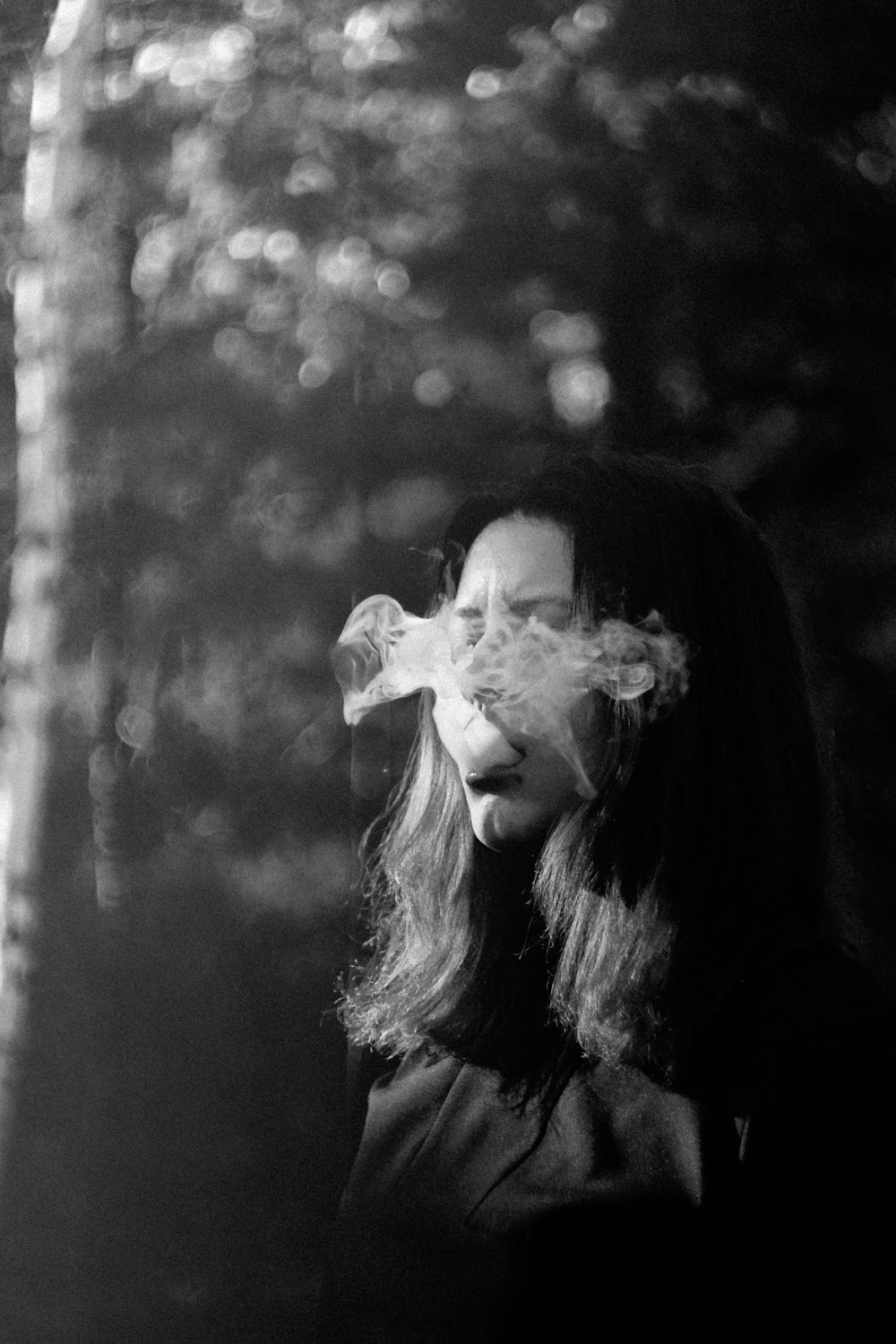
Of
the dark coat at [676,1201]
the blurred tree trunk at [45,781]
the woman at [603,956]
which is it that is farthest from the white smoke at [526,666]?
the blurred tree trunk at [45,781]

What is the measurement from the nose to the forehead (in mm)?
114

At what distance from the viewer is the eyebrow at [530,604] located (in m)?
1.05

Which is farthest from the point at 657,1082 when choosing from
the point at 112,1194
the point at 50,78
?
the point at 50,78

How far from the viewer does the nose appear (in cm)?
108

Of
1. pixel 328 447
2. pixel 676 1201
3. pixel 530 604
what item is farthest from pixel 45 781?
pixel 676 1201

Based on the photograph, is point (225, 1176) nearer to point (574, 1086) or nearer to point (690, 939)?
point (574, 1086)

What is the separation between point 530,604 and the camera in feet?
3.48

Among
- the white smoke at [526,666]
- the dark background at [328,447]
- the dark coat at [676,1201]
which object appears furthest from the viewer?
the dark background at [328,447]

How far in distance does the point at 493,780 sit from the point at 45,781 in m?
0.52

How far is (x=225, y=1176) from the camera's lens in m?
1.14

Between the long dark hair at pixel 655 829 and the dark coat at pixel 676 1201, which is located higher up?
the long dark hair at pixel 655 829

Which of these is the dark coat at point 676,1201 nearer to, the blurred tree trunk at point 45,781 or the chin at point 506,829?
the chin at point 506,829

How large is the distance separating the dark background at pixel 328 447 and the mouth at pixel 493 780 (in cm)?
9

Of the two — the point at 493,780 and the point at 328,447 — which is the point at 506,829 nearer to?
the point at 493,780
